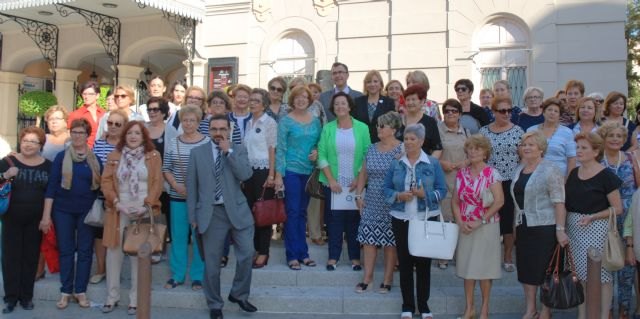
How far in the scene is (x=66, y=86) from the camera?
651 inches

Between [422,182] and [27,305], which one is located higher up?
[422,182]

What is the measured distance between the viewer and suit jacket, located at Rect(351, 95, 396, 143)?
6.60m

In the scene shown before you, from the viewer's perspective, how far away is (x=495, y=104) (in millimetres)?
5980

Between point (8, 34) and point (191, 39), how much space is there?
7.71 metres

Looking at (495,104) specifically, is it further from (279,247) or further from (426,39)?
(426,39)

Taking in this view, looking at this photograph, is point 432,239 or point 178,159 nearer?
point 432,239

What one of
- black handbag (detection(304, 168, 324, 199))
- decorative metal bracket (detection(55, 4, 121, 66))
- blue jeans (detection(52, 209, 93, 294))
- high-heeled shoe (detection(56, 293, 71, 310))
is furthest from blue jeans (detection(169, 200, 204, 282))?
decorative metal bracket (detection(55, 4, 121, 66))

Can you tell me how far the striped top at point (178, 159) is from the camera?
571cm

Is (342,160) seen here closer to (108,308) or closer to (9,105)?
(108,308)

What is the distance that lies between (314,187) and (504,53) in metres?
6.22

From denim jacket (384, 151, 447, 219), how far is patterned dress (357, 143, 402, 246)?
299mm

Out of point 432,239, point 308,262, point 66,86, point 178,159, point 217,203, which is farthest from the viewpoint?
point 66,86

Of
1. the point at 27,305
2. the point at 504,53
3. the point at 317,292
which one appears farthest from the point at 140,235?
the point at 504,53

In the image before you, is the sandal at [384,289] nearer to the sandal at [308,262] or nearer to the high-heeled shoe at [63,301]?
the sandal at [308,262]
